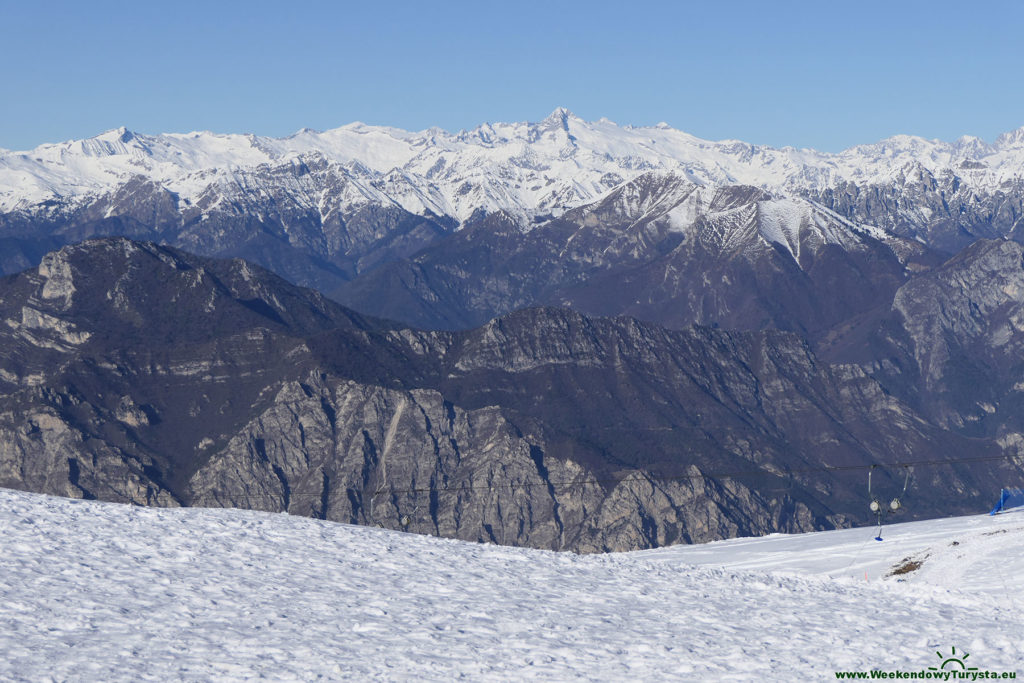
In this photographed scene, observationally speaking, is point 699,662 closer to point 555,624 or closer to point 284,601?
point 555,624

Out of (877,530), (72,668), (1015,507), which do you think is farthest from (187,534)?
(1015,507)

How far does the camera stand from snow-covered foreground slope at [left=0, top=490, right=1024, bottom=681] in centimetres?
5606

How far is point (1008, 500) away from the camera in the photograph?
551ft

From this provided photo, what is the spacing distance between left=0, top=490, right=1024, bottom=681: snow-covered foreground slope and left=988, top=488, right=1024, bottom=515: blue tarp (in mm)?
71824

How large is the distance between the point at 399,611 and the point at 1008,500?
122 metres

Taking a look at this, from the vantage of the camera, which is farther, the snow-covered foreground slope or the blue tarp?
the blue tarp

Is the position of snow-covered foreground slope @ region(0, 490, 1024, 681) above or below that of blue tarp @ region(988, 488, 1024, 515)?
below

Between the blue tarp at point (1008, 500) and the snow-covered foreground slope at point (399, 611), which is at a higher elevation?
the blue tarp at point (1008, 500)

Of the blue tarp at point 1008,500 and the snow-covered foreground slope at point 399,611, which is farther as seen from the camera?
the blue tarp at point 1008,500

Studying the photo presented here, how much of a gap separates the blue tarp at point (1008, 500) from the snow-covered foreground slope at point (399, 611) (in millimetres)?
71824

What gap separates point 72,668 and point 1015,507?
136 m

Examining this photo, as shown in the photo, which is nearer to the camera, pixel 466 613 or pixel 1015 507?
pixel 466 613

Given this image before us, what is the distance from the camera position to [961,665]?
59.5 metres

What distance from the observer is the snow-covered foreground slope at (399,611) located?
5606 centimetres
